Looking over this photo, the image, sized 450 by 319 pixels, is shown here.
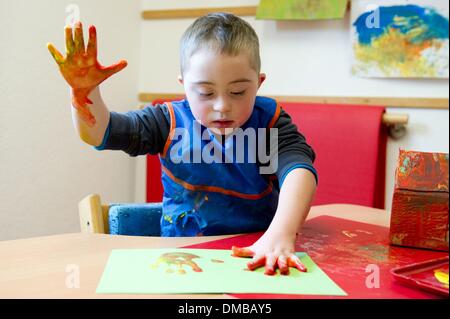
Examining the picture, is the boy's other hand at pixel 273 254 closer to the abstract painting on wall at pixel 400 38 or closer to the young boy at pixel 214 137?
the young boy at pixel 214 137

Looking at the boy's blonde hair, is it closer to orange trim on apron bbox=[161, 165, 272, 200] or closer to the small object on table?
orange trim on apron bbox=[161, 165, 272, 200]

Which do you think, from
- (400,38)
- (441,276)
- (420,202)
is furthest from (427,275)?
(400,38)

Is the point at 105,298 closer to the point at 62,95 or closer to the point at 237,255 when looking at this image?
the point at 237,255

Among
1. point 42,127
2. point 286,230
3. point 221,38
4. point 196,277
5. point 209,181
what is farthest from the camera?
point 42,127

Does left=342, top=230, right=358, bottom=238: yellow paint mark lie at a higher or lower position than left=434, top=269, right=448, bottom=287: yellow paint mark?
lower

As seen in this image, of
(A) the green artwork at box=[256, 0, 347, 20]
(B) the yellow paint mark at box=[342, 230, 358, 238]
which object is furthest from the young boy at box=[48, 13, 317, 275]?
(A) the green artwork at box=[256, 0, 347, 20]

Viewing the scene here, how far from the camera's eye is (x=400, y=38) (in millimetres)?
1646

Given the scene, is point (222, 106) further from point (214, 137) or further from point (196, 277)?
point (196, 277)

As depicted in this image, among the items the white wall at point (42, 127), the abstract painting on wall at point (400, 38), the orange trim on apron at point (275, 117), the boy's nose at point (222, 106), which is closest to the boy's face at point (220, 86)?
the boy's nose at point (222, 106)

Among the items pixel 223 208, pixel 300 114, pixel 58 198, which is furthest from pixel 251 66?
pixel 58 198

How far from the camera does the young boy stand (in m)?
0.75

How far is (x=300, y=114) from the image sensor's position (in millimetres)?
1757

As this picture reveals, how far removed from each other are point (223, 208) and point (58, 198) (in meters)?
0.93

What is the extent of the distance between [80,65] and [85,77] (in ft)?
0.07
